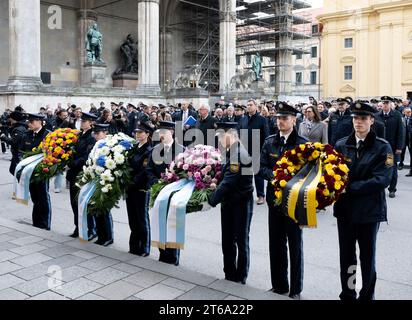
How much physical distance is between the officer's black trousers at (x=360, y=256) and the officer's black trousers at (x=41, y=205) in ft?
16.5

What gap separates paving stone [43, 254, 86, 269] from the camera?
5.46 m

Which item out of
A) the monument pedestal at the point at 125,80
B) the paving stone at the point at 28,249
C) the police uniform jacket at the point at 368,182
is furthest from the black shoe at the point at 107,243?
the monument pedestal at the point at 125,80

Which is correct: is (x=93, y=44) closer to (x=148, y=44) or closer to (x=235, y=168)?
(x=148, y=44)

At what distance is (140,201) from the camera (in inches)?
245

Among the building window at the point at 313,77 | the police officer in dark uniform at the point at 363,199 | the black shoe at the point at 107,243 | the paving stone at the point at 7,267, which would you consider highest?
the building window at the point at 313,77

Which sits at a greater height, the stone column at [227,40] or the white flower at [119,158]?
the stone column at [227,40]

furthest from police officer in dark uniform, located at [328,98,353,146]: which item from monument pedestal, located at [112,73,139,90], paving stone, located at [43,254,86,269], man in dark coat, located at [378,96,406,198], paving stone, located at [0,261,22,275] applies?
monument pedestal, located at [112,73,139,90]

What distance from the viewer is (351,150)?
4.42 meters

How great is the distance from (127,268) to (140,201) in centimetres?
112

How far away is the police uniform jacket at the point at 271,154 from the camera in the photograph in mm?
4805

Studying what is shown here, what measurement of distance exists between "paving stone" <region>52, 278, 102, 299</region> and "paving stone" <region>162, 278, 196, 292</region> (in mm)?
706

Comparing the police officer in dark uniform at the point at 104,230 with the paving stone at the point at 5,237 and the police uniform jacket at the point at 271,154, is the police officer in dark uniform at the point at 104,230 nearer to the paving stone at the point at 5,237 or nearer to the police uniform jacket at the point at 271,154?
the paving stone at the point at 5,237

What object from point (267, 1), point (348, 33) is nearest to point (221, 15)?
point (267, 1)
